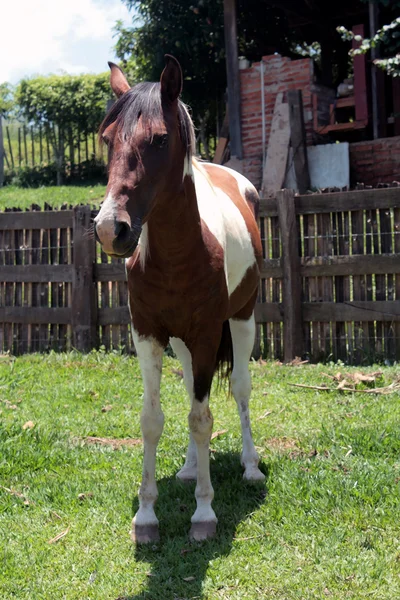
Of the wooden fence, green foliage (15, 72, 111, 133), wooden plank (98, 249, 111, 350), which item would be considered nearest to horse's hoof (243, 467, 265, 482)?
the wooden fence

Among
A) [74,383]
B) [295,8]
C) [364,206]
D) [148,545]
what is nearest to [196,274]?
[148,545]

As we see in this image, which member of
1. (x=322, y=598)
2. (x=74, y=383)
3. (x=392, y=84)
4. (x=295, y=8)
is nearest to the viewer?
(x=322, y=598)

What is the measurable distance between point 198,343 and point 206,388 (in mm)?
254

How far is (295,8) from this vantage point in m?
14.6

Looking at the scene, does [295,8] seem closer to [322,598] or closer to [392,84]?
[392,84]

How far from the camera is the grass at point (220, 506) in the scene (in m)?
3.11

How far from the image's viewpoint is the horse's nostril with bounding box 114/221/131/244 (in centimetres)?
275

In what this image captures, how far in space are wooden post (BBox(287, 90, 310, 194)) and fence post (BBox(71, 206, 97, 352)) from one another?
195 inches

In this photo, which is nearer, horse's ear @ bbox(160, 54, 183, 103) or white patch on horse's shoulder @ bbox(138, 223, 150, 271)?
horse's ear @ bbox(160, 54, 183, 103)

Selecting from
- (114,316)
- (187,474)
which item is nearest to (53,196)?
(114,316)

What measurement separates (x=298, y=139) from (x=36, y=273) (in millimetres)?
5860

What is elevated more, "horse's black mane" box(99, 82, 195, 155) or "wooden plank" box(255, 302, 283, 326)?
"horse's black mane" box(99, 82, 195, 155)

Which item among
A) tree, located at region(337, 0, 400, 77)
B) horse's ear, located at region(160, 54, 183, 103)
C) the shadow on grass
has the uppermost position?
tree, located at region(337, 0, 400, 77)

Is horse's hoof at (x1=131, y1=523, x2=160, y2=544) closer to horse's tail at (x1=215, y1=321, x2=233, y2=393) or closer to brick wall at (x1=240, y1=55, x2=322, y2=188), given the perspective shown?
horse's tail at (x1=215, y1=321, x2=233, y2=393)
